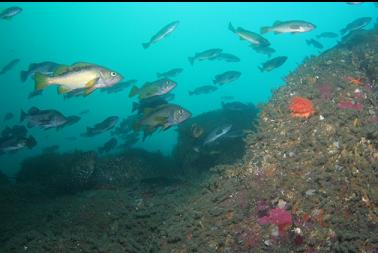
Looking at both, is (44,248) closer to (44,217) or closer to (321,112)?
(44,217)

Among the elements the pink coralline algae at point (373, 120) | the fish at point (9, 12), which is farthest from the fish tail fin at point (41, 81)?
the fish at point (9, 12)

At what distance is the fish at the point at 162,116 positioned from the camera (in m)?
8.29

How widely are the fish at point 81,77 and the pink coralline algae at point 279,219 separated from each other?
400cm

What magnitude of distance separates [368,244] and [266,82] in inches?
5414

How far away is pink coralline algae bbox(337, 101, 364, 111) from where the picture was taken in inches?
275

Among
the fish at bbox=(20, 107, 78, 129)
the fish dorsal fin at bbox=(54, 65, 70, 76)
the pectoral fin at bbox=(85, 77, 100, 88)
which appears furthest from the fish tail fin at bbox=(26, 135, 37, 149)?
the pectoral fin at bbox=(85, 77, 100, 88)

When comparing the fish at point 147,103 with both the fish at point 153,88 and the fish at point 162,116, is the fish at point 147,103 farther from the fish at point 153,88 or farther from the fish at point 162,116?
the fish at point 162,116

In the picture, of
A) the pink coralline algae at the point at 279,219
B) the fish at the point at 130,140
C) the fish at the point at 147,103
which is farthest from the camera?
the fish at the point at 130,140

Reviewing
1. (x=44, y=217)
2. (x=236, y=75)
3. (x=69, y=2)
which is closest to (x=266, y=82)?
(x=69, y=2)

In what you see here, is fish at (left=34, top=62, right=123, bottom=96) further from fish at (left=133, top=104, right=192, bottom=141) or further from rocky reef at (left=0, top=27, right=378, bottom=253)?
rocky reef at (left=0, top=27, right=378, bottom=253)

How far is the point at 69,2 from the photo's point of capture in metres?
142

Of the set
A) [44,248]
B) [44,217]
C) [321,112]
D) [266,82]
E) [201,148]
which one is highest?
[321,112]

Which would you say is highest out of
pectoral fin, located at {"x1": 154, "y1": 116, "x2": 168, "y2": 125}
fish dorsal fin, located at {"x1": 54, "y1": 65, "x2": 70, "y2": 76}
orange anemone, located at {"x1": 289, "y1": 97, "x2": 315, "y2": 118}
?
fish dorsal fin, located at {"x1": 54, "y1": 65, "x2": 70, "y2": 76}

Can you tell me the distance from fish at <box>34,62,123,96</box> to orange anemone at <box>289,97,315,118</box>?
418 centimetres
